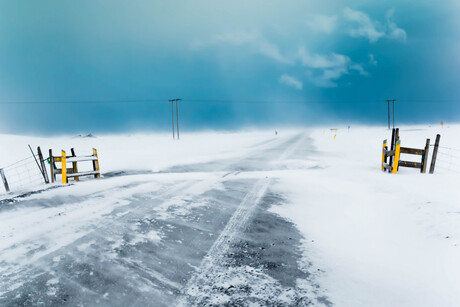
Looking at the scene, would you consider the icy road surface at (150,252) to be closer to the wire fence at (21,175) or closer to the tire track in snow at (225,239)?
the tire track in snow at (225,239)

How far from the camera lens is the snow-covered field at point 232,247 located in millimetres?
3262

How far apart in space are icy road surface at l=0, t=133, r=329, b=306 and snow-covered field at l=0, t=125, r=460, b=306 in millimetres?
19

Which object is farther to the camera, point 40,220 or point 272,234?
point 40,220

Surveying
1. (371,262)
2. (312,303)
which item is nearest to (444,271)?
(371,262)

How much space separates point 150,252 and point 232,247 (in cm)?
119

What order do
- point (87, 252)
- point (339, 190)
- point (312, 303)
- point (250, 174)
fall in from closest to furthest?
point (312, 303) < point (87, 252) < point (339, 190) < point (250, 174)

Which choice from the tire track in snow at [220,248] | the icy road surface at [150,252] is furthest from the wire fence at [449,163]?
the icy road surface at [150,252]

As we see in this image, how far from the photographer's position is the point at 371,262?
13.4 feet

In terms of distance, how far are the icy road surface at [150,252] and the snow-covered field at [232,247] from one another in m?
0.02

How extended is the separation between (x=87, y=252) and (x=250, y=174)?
24.3 feet

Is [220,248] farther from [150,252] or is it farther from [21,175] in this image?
[21,175]

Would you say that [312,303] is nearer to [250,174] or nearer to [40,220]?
[40,220]

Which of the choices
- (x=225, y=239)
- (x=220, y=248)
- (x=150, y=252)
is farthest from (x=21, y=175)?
(x=220, y=248)

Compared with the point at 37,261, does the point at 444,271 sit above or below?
below
